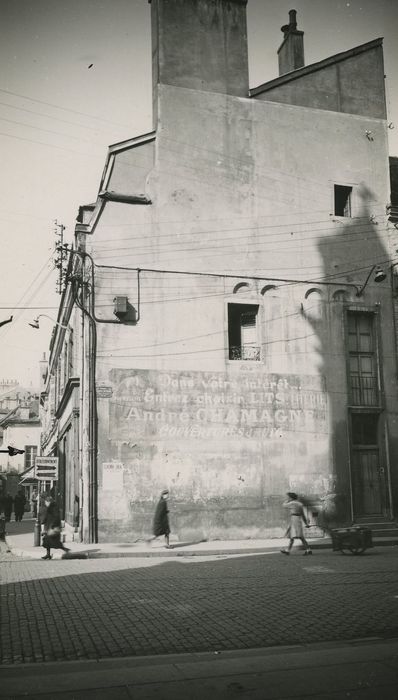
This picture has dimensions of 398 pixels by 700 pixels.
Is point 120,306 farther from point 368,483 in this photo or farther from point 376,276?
point 368,483

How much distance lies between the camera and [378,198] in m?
24.0

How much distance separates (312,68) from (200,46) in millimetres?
4215

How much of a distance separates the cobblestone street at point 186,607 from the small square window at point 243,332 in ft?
28.5

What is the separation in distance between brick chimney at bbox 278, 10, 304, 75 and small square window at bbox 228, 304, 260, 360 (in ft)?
→ 34.5

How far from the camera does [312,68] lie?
2358cm

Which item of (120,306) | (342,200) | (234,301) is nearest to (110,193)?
(120,306)

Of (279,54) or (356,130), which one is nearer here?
(356,130)

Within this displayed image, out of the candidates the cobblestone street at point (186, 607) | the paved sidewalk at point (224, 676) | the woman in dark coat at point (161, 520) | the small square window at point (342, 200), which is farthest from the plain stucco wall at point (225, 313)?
the paved sidewalk at point (224, 676)

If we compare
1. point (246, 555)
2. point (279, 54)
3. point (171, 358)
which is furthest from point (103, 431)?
point (279, 54)

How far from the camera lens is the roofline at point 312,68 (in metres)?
23.0

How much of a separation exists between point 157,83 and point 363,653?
19754mm

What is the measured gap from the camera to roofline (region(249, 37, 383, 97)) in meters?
23.0

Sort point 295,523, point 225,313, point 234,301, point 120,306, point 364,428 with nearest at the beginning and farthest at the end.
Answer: point 295,523 < point 120,306 < point 225,313 < point 234,301 < point 364,428

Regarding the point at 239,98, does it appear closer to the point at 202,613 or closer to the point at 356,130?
the point at 356,130
